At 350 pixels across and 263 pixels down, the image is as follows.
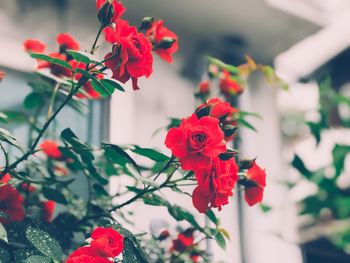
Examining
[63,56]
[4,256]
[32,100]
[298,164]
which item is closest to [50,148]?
[32,100]

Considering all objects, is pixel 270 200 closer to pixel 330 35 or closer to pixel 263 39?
pixel 263 39

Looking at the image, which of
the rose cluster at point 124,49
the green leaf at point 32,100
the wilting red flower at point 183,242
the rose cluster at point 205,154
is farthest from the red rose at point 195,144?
the green leaf at point 32,100

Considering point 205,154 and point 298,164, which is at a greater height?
point 298,164

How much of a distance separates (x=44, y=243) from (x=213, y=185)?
255 mm

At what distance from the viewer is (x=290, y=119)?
5832mm

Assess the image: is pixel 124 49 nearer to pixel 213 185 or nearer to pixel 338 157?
pixel 213 185

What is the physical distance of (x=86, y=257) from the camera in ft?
1.97

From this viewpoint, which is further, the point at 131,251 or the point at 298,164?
the point at 298,164

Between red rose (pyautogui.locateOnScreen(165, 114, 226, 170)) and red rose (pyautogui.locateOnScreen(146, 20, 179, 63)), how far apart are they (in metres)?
0.27

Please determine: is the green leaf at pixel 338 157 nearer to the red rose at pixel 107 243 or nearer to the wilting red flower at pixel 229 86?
the wilting red flower at pixel 229 86

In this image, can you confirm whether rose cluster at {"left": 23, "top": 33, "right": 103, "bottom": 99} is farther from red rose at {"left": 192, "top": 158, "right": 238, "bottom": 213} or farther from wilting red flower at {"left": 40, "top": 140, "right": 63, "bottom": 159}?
red rose at {"left": 192, "top": 158, "right": 238, "bottom": 213}

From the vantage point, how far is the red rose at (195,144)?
2.14 ft

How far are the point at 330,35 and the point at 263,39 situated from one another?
2.10ft

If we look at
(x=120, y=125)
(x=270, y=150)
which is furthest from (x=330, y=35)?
(x=120, y=125)
